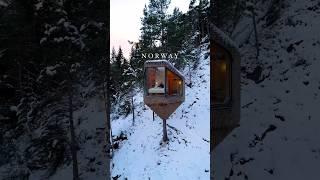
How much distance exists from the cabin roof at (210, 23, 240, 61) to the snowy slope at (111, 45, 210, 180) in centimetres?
29

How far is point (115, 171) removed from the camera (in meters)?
4.09

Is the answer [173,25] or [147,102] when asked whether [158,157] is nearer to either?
[147,102]

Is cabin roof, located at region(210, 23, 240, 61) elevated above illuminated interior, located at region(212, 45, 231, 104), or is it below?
above

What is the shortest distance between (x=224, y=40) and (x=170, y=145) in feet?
4.80

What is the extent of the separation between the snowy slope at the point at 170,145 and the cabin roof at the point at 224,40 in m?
0.29

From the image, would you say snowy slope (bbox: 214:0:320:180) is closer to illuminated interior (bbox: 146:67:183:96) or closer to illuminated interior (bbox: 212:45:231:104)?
illuminated interior (bbox: 212:45:231:104)

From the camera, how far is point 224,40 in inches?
166

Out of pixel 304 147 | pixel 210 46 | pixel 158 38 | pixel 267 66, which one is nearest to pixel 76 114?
pixel 158 38

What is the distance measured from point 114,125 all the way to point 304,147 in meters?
2.30

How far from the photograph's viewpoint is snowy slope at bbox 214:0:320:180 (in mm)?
4030

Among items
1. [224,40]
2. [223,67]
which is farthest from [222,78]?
[224,40]

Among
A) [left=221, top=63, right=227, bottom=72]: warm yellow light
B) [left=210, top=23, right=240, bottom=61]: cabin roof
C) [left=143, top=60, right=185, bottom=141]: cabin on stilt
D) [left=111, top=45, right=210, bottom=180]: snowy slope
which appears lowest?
[left=111, top=45, right=210, bottom=180]: snowy slope

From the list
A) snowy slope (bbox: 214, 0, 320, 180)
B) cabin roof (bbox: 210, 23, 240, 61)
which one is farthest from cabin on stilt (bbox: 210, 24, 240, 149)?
snowy slope (bbox: 214, 0, 320, 180)

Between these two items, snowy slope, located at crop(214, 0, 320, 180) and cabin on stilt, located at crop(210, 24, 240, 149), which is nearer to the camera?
snowy slope, located at crop(214, 0, 320, 180)
